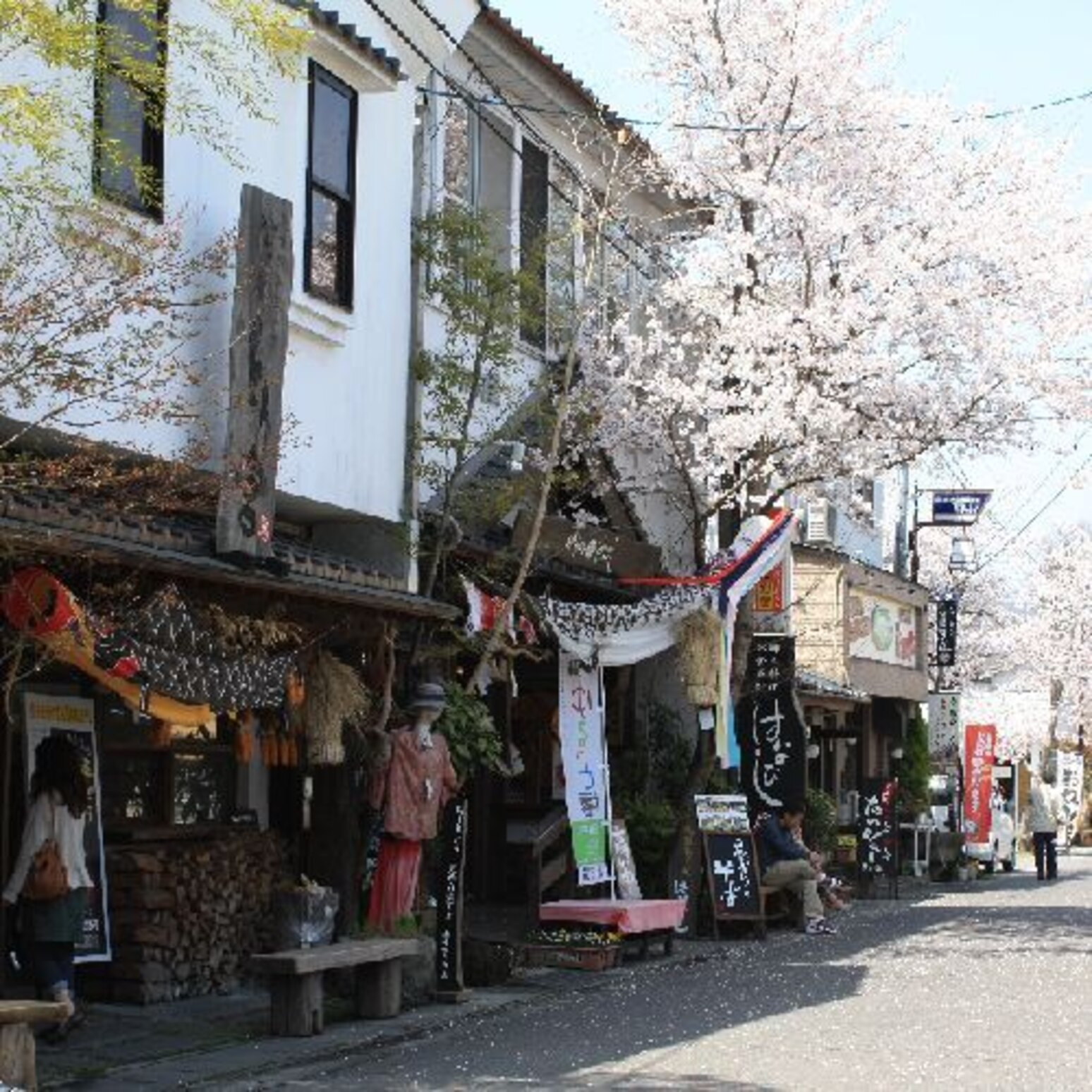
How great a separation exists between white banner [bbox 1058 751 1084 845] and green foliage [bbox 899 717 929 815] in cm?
1979

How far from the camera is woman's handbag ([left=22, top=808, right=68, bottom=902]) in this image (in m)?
12.8

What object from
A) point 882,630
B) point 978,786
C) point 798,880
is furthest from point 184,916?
point 978,786

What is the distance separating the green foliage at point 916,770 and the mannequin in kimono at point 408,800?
74.6 feet

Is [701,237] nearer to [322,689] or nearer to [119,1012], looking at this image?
[322,689]

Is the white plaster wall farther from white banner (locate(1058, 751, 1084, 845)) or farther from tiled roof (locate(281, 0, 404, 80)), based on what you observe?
white banner (locate(1058, 751, 1084, 845))

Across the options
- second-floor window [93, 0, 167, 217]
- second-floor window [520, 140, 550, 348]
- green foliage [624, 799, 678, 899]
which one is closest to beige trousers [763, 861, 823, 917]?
green foliage [624, 799, 678, 899]

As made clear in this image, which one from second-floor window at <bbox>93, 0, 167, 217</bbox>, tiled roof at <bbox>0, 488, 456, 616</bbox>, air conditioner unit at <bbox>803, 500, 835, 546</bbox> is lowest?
tiled roof at <bbox>0, 488, 456, 616</bbox>

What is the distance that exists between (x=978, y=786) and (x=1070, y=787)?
2255cm

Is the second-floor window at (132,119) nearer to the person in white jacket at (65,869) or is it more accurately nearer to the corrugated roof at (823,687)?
the person in white jacket at (65,869)

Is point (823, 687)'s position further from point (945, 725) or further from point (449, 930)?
point (449, 930)

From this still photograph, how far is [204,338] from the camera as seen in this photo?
14.5m

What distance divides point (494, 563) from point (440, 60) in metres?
4.56

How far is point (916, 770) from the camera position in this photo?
128 feet

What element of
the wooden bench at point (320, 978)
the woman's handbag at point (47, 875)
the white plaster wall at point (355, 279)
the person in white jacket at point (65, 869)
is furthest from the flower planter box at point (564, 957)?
the woman's handbag at point (47, 875)
